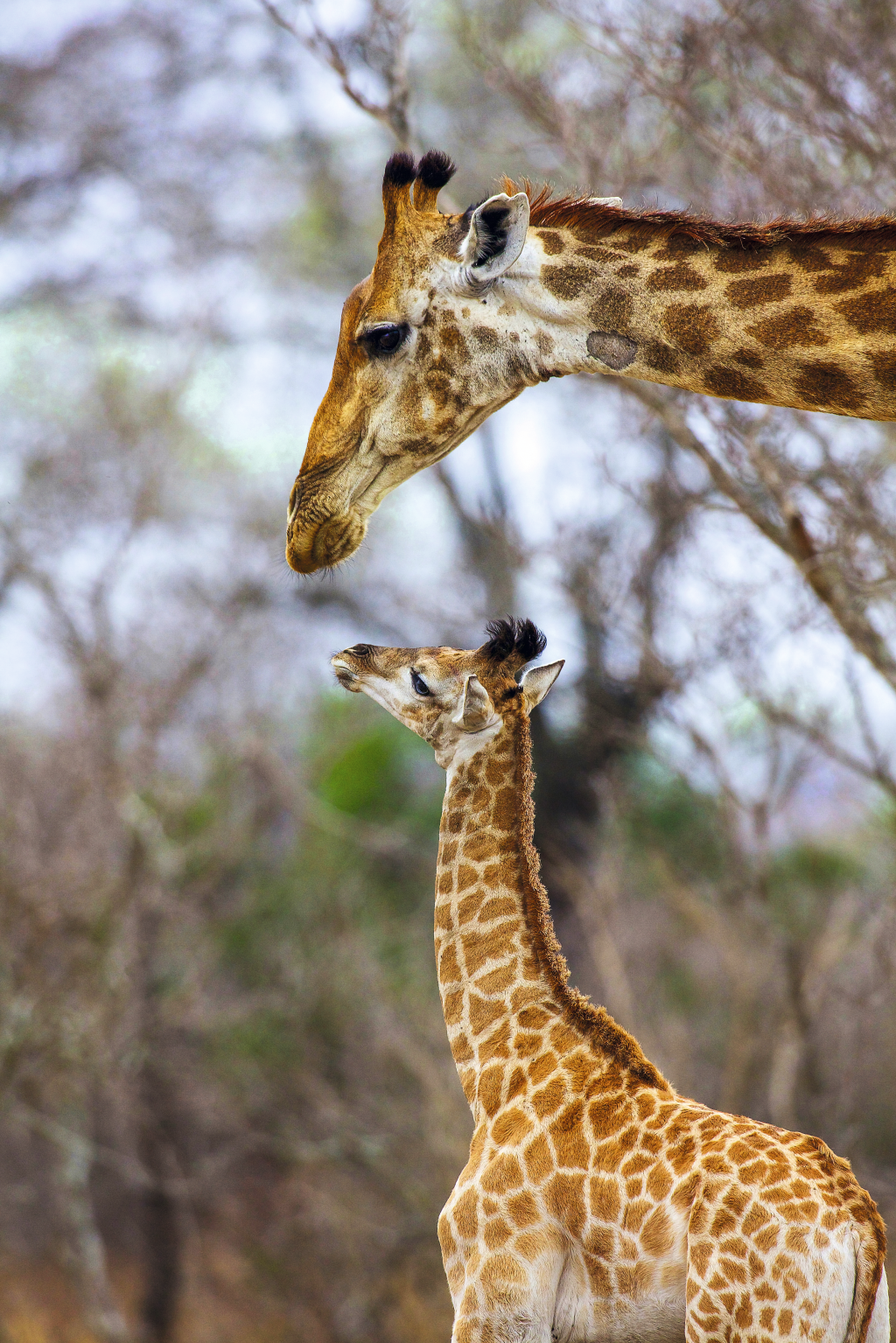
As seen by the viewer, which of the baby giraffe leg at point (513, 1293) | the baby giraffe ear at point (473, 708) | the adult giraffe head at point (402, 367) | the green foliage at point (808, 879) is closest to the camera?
the baby giraffe leg at point (513, 1293)

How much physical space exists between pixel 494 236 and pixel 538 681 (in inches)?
57.3

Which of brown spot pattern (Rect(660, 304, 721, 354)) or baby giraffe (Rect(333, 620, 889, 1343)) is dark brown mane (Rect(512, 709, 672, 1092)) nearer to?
baby giraffe (Rect(333, 620, 889, 1343))

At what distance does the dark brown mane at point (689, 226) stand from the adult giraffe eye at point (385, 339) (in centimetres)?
52

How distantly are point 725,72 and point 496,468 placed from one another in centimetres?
833

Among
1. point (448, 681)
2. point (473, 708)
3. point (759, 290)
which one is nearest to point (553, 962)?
point (473, 708)

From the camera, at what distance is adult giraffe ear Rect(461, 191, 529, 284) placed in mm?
3812

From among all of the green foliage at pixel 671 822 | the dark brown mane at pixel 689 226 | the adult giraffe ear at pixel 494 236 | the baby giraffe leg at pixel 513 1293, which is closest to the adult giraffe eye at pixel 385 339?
the adult giraffe ear at pixel 494 236

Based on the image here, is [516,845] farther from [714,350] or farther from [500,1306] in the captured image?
[714,350]

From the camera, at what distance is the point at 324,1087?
13727 millimetres

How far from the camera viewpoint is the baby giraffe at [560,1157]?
337 cm

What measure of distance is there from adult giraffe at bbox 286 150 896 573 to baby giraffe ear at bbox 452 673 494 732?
591 mm

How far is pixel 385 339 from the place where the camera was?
13.3 ft

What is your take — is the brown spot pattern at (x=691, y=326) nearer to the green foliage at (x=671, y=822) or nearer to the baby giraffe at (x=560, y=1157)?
the baby giraffe at (x=560, y=1157)

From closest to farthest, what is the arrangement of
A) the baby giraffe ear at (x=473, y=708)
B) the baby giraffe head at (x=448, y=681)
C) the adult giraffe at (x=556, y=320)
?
the adult giraffe at (x=556, y=320)
the baby giraffe ear at (x=473, y=708)
the baby giraffe head at (x=448, y=681)
